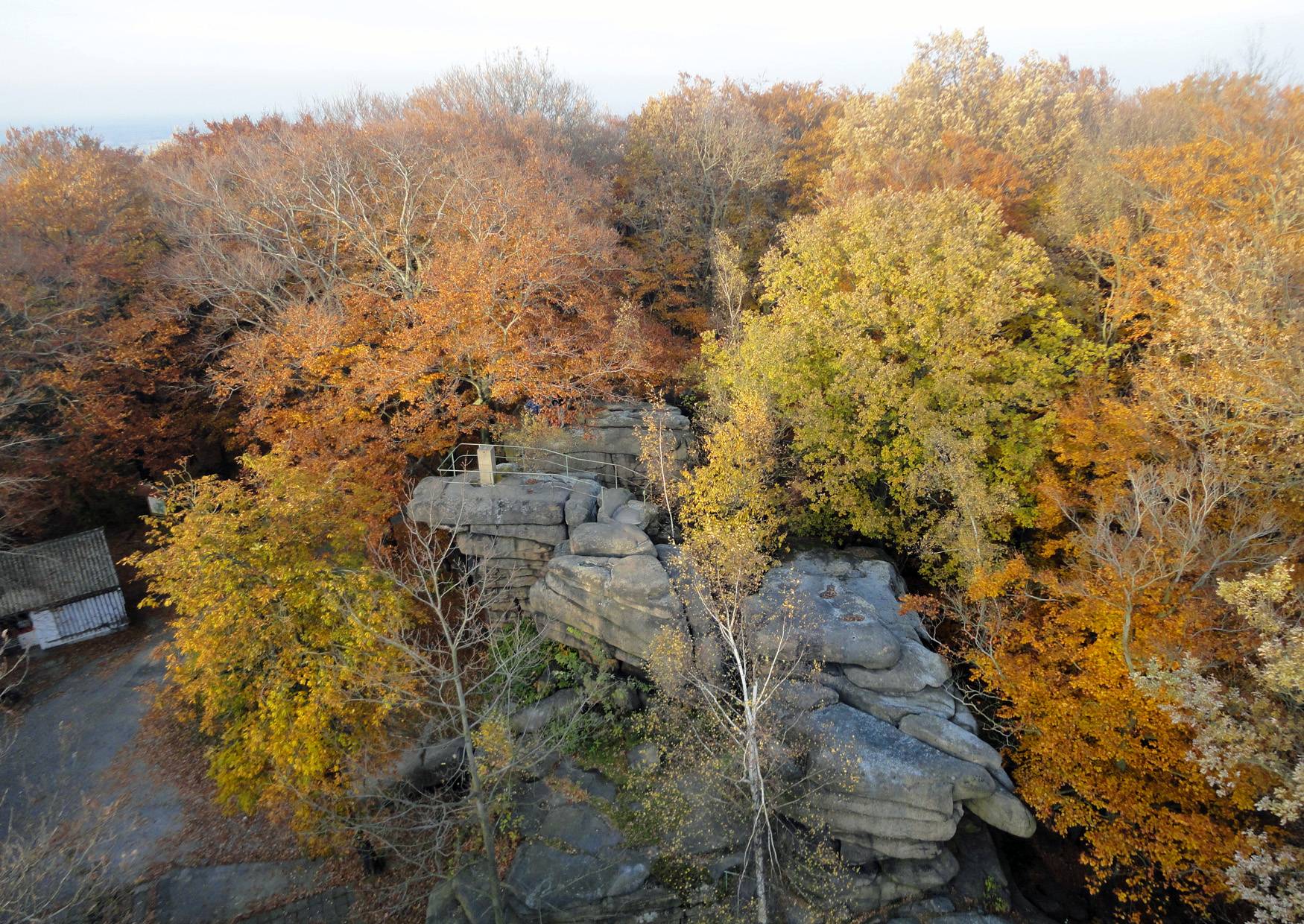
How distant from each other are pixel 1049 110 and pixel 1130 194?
486 inches

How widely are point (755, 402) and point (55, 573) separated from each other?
27302 millimetres

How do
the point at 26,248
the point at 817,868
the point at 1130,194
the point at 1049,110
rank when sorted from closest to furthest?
1. the point at 817,868
2. the point at 1130,194
3. the point at 26,248
4. the point at 1049,110

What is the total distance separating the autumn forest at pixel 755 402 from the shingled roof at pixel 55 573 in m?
2.05

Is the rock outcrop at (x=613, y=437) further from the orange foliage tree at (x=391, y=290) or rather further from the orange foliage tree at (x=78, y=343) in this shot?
the orange foliage tree at (x=78, y=343)

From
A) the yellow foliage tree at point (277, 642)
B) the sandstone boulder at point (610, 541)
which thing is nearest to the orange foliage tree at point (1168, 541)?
the sandstone boulder at point (610, 541)

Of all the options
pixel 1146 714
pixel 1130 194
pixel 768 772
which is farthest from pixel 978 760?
pixel 1130 194

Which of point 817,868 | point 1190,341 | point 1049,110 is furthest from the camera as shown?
point 1049,110

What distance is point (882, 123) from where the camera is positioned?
30500 millimetres

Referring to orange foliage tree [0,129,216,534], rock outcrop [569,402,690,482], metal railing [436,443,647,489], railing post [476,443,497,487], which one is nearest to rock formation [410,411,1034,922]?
railing post [476,443,497,487]

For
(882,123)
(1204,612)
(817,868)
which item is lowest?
(817,868)

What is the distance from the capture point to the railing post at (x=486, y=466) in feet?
70.8

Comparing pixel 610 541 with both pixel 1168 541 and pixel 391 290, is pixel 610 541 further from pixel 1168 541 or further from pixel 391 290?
pixel 391 290

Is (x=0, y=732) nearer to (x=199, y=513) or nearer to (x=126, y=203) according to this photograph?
(x=199, y=513)

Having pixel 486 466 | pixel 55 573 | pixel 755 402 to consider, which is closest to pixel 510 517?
pixel 486 466
